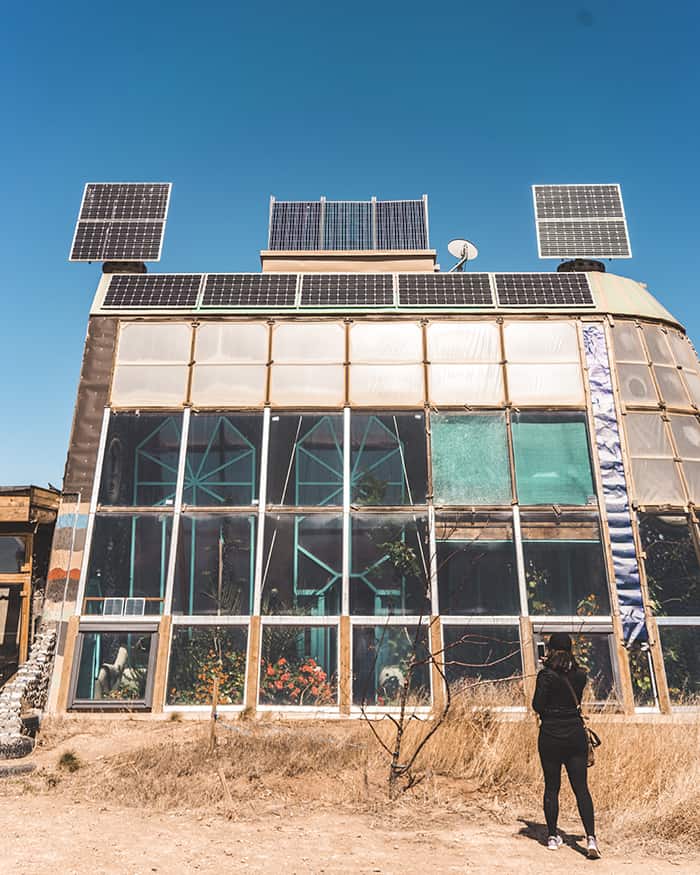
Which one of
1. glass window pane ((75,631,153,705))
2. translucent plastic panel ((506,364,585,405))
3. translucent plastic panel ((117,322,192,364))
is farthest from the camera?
translucent plastic panel ((117,322,192,364))

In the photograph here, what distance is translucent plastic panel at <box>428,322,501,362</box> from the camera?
16.0 metres

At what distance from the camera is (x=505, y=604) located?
1367 centimetres

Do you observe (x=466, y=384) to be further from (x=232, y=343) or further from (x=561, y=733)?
(x=561, y=733)

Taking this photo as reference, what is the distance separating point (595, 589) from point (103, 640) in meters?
10.1

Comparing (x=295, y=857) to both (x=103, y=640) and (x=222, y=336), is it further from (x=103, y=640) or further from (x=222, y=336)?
(x=222, y=336)

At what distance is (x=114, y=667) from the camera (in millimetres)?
13406

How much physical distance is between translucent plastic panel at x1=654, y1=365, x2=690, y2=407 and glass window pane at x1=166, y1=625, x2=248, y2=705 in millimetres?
10995

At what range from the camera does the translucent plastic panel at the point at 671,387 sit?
51.9ft

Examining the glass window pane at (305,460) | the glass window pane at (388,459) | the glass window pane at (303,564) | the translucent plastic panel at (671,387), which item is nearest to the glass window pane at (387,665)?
the glass window pane at (303,564)

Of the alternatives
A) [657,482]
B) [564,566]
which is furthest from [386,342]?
[657,482]

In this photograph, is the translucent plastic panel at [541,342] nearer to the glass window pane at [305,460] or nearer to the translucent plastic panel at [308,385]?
the translucent plastic panel at [308,385]

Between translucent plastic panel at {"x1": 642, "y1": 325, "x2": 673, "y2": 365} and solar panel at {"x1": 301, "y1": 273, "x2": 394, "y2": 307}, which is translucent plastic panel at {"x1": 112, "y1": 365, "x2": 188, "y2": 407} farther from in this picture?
translucent plastic panel at {"x1": 642, "y1": 325, "x2": 673, "y2": 365}

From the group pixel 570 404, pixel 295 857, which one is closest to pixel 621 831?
pixel 295 857

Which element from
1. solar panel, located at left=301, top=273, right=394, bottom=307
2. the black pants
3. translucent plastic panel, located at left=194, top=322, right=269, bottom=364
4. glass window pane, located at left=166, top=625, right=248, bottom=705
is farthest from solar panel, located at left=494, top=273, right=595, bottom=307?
the black pants
